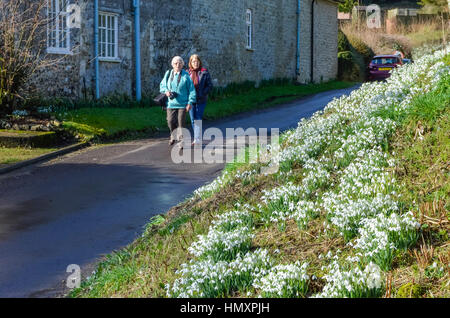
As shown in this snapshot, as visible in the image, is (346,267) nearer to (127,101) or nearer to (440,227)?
(440,227)

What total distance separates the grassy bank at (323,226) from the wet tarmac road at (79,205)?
1.40 feet

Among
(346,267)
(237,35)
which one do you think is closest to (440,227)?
(346,267)

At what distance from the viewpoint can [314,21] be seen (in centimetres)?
3491

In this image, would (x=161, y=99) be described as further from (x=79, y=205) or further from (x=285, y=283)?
(x=285, y=283)

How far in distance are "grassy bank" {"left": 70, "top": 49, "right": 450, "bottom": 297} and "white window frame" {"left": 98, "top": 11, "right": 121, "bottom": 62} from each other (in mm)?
12902

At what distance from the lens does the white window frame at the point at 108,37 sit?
65.3 ft

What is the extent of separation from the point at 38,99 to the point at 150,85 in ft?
18.2

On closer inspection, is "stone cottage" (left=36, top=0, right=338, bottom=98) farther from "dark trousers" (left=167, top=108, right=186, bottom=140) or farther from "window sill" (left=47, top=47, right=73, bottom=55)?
"dark trousers" (left=167, top=108, right=186, bottom=140)

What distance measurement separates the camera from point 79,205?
336 inches

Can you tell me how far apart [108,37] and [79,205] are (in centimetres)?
1280

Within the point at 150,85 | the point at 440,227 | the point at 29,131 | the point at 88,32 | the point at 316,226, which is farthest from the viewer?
the point at 150,85

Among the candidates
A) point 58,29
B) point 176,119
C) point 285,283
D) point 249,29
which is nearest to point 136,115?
point 58,29

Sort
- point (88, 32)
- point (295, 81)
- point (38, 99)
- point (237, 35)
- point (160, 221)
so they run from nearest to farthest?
point (160, 221) → point (38, 99) → point (88, 32) → point (237, 35) → point (295, 81)

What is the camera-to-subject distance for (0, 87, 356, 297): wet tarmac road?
597cm
